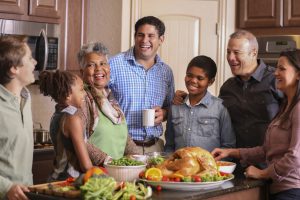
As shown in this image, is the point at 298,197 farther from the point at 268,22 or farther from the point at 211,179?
the point at 268,22

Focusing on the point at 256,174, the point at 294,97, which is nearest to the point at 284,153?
the point at 256,174

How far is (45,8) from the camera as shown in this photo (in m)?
4.41

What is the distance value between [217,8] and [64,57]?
1519 millimetres

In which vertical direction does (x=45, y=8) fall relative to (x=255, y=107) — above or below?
above

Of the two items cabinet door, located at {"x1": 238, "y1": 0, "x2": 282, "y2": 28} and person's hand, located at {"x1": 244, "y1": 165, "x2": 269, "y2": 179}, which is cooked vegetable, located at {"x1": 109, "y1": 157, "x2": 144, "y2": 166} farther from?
cabinet door, located at {"x1": 238, "y1": 0, "x2": 282, "y2": 28}

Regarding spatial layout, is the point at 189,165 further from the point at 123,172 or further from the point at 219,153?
the point at 219,153

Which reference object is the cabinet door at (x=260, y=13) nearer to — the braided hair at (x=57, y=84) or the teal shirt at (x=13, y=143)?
the braided hair at (x=57, y=84)

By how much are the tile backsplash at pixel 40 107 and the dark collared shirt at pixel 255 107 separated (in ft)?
6.85

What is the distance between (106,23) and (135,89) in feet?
5.83

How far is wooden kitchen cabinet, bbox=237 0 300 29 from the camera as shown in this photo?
4812 millimetres

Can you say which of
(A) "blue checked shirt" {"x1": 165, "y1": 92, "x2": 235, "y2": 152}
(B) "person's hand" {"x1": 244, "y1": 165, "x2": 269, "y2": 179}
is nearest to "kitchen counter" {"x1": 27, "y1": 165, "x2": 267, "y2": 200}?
(B) "person's hand" {"x1": 244, "y1": 165, "x2": 269, "y2": 179}

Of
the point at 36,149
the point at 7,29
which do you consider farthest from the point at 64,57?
the point at 36,149

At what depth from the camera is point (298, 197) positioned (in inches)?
108

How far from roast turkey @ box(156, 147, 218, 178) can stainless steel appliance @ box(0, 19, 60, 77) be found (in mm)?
2069
